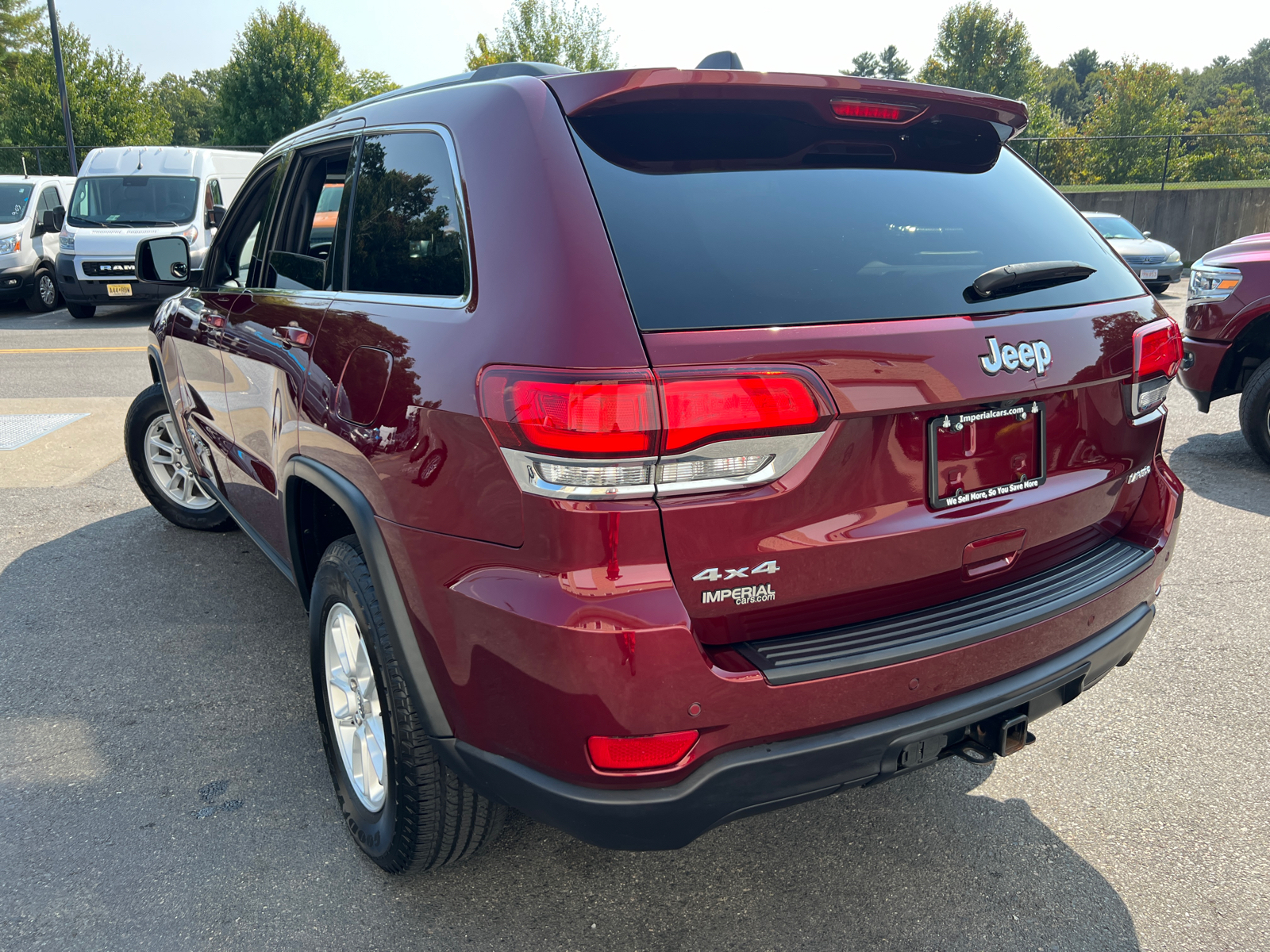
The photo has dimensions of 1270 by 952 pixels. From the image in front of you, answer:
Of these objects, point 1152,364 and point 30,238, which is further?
point 30,238

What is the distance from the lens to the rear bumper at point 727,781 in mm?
1794

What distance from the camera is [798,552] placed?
181cm

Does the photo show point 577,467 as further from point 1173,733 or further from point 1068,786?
point 1173,733

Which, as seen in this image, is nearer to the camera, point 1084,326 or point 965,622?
point 965,622

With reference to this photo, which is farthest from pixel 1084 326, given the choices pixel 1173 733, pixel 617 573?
pixel 1173 733

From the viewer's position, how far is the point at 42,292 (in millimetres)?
15258

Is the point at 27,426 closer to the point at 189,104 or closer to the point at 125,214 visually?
the point at 125,214

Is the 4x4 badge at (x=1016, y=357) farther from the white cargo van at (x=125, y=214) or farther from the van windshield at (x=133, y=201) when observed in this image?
the van windshield at (x=133, y=201)

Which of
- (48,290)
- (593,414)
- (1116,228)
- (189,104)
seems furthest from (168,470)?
(189,104)

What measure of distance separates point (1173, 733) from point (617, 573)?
233cm

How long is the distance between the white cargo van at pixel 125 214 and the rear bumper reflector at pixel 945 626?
44.4ft

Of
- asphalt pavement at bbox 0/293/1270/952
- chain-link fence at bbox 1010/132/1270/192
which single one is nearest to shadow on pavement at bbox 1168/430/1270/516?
asphalt pavement at bbox 0/293/1270/952

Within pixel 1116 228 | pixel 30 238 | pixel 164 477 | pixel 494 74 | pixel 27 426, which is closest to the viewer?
pixel 494 74

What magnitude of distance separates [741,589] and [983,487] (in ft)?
2.06
